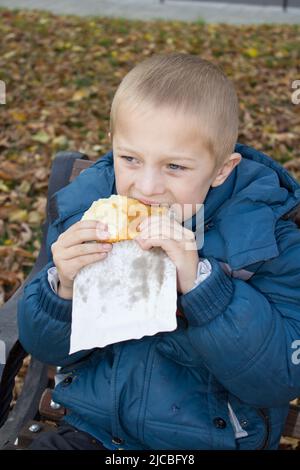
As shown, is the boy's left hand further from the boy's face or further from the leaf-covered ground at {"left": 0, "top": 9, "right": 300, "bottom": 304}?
the leaf-covered ground at {"left": 0, "top": 9, "right": 300, "bottom": 304}

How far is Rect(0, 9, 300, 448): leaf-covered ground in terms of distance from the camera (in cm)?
464

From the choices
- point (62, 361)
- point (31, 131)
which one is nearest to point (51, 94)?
point (31, 131)

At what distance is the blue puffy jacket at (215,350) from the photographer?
5.80 feet

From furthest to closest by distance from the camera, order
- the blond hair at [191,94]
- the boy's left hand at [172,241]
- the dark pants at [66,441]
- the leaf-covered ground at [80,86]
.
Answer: the leaf-covered ground at [80,86], the dark pants at [66,441], the blond hair at [191,94], the boy's left hand at [172,241]

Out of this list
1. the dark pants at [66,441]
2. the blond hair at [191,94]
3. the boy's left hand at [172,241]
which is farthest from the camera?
the dark pants at [66,441]

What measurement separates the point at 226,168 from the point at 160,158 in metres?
0.29

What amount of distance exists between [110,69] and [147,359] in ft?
18.8

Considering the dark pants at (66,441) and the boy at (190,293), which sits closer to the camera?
the boy at (190,293)

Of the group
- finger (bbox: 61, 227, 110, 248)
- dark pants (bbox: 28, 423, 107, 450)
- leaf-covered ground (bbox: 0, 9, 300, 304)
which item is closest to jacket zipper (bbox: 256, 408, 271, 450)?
dark pants (bbox: 28, 423, 107, 450)

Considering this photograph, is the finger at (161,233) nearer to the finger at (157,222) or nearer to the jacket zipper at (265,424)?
the finger at (157,222)

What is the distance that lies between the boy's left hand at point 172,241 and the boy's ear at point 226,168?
0.96 ft

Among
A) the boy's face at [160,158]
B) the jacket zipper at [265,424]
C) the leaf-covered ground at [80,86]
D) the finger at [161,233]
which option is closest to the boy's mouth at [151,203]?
the boy's face at [160,158]

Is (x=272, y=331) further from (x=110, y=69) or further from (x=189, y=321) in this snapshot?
(x=110, y=69)

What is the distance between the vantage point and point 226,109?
1.88m
